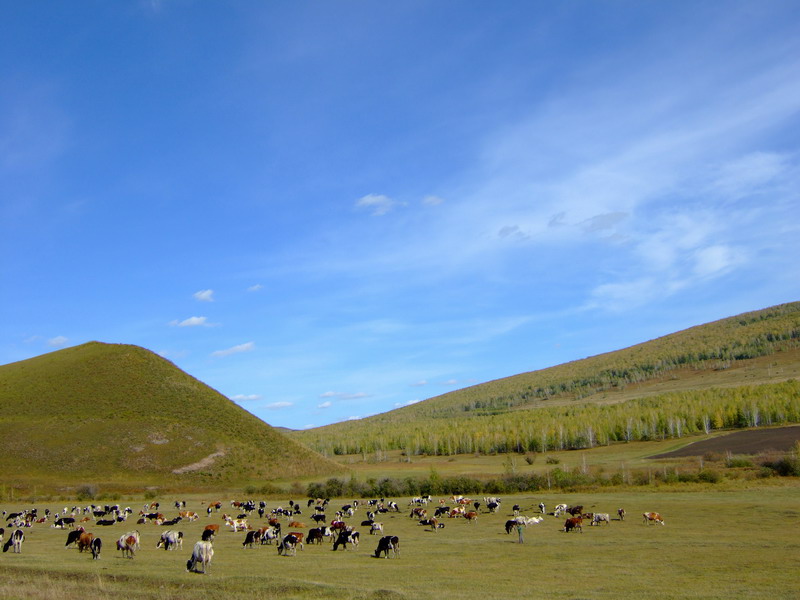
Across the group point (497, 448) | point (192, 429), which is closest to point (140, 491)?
point (192, 429)

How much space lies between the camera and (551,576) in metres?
21.3

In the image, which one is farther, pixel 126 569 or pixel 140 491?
pixel 140 491

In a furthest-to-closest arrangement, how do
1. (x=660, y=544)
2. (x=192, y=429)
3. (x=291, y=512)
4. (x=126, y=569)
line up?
(x=192, y=429) < (x=291, y=512) < (x=660, y=544) < (x=126, y=569)

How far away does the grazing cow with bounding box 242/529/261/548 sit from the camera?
30892 mm

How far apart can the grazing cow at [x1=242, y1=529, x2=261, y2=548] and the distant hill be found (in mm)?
55297

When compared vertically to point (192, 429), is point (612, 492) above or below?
below

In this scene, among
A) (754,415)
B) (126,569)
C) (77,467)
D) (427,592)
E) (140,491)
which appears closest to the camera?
(427,592)

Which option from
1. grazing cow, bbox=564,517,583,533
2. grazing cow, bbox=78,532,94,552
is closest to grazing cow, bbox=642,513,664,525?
grazing cow, bbox=564,517,583,533

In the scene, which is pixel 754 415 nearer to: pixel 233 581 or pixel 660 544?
pixel 660 544

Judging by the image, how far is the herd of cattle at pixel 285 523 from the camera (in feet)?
91.4

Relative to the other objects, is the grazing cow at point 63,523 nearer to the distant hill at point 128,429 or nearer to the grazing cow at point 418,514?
the grazing cow at point 418,514

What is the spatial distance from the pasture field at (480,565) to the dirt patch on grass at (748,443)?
52.8 meters

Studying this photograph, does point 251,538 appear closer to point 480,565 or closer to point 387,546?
point 387,546

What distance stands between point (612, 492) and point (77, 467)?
229 ft
